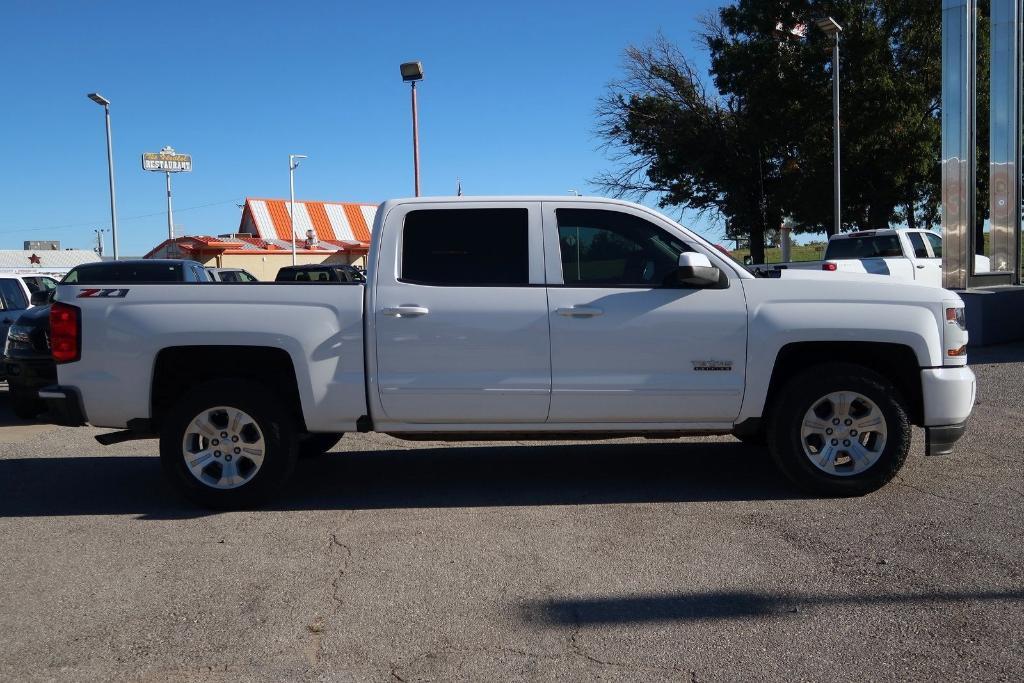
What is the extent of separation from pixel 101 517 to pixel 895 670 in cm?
479

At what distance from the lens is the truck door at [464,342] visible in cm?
591

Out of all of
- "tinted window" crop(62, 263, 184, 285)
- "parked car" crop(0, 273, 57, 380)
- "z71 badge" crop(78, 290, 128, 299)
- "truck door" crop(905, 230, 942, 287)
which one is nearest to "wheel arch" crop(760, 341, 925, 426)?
"z71 badge" crop(78, 290, 128, 299)

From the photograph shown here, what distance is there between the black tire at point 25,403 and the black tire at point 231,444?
3.58m

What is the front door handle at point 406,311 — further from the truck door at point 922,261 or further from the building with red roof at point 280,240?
the building with red roof at point 280,240

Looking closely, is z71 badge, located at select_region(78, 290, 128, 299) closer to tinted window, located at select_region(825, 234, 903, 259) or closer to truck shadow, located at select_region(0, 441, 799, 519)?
truck shadow, located at select_region(0, 441, 799, 519)

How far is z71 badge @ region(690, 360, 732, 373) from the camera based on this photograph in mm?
5949

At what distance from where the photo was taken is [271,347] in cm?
598

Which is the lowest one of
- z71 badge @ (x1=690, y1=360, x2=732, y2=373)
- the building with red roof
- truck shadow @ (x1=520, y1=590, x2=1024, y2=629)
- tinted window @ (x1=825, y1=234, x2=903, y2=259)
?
truck shadow @ (x1=520, y1=590, x2=1024, y2=629)

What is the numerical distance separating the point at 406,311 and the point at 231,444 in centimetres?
144

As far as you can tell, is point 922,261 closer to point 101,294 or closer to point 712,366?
point 712,366

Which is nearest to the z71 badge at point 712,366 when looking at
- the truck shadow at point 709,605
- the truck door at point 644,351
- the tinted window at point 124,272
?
the truck door at point 644,351

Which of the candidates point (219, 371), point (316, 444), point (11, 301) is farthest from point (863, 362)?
point (11, 301)

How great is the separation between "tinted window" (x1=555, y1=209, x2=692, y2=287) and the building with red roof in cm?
4064

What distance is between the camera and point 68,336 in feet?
19.7
